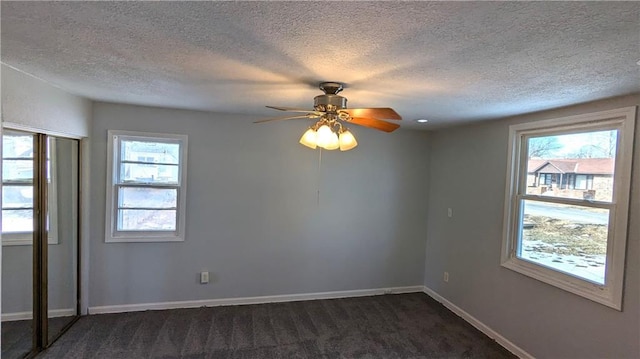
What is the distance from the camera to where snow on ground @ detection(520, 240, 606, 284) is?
8.05 ft

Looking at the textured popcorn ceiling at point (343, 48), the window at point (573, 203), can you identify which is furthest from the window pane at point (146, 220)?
the window at point (573, 203)

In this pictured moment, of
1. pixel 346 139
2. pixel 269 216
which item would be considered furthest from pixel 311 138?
pixel 269 216

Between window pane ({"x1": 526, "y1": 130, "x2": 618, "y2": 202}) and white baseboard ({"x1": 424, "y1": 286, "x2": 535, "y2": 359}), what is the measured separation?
4.86ft

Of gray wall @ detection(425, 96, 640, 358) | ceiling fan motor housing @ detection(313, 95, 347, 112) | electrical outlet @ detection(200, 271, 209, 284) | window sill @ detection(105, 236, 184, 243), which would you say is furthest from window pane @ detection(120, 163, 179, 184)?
gray wall @ detection(425, 96, 640, 358)

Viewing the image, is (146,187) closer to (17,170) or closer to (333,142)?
(17,170)

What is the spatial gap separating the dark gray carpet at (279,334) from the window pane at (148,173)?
146 cm

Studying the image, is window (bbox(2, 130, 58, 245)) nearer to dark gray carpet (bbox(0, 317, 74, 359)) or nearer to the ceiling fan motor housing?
dark gray carpet (bbox(0, 317, 74, 359))

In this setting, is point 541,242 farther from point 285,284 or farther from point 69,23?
point 69,23

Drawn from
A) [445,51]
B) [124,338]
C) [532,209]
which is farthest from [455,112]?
[124,338]

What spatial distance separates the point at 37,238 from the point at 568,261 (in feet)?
14.6

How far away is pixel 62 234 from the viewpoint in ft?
9.85

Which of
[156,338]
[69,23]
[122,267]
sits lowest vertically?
[156,338]

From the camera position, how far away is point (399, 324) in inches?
137

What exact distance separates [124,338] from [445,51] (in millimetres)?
3543
